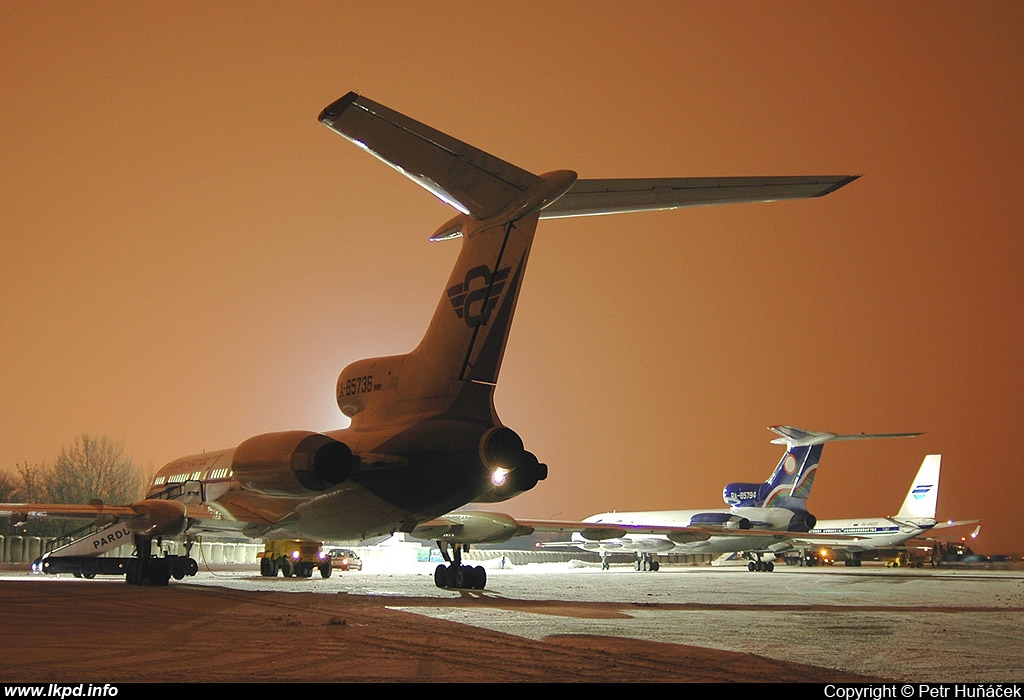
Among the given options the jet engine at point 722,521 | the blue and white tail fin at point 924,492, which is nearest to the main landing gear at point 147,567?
the jet engine at point 722,521

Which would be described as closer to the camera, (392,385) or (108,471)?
(392,385)

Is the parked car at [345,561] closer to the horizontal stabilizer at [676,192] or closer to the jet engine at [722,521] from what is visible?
the jet engine at [722,521]

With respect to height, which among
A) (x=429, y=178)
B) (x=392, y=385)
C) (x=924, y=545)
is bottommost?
(x=924, y=545)

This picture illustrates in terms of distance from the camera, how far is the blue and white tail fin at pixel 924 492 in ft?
149

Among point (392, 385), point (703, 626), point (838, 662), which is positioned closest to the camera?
point (838, 662)

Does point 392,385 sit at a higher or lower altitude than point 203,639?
higher

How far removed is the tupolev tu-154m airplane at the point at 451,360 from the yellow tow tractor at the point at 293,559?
1052 centimetres

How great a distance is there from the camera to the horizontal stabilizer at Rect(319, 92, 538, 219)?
10883 millimetres

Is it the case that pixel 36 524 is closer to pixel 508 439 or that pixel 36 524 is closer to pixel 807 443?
pixel 807 443

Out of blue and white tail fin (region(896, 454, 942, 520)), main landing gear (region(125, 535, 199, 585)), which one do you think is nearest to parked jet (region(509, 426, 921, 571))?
blue and white tail fin (region(896, 454, 942, 520))

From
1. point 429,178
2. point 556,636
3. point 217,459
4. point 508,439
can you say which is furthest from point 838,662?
point 217,459

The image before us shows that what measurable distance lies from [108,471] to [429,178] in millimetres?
51607

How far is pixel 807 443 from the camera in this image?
39.5 meters

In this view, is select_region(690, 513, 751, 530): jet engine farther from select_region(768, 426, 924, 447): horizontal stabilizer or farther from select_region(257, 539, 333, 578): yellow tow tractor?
select_region(257, 539, 333, 578): yellow tow tractor
